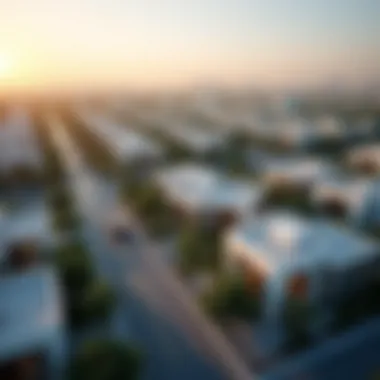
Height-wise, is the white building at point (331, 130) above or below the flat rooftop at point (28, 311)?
below

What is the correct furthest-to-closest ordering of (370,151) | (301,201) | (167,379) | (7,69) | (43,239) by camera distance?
1. (370,151)
2. (301,201)
3. (43,239)
4. (7,69)
5. (167,379)

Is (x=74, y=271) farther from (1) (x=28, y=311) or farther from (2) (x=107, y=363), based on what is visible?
(2) (x=107, y=363)

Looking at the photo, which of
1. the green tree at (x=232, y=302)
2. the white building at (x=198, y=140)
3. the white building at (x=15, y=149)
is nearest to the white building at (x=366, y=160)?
the white building at (x=198, y=140)

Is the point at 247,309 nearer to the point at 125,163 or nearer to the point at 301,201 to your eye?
the point at 301,201

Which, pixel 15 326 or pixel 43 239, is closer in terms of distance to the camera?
pixel 15 326

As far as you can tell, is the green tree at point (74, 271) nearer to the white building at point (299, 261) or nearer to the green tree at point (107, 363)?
the green tree at point (107, 363)

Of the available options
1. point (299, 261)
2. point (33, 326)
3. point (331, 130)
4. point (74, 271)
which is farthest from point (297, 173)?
point (331, 130)

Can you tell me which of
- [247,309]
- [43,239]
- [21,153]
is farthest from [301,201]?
[21,153]
